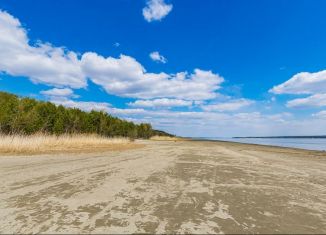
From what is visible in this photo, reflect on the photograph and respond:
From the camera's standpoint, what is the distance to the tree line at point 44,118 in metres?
26.2

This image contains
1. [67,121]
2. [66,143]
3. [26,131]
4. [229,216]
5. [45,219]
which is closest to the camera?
[45,219]

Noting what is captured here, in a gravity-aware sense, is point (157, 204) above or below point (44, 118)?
below

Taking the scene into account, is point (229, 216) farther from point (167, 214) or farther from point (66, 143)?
point (66, 143)

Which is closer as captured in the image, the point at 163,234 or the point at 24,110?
the point at 163,234

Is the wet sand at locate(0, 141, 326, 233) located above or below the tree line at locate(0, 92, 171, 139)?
below

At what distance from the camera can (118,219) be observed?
3934mm

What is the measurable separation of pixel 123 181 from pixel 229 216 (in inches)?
138

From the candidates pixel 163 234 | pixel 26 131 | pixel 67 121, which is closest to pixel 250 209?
pixel 163 234

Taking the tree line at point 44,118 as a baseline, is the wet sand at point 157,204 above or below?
below

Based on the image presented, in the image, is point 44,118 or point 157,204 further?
point 44,118

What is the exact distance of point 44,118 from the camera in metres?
31.2

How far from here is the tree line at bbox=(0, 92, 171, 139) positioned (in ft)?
85.9

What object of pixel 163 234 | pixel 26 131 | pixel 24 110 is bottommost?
pixel 163 234

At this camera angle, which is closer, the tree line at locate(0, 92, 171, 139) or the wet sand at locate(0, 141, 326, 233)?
the wet sand at locate(0, 141, 326, 233)
